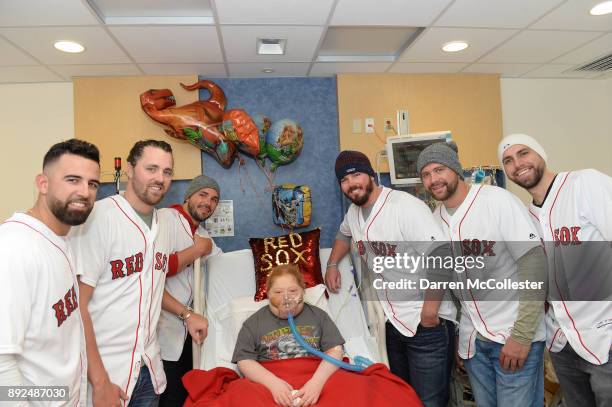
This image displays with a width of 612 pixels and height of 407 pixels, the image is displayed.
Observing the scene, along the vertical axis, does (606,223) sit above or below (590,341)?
above

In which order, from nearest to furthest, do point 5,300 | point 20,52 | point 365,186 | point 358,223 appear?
point 5,300, point 365,186, point 358,223, point 20,52

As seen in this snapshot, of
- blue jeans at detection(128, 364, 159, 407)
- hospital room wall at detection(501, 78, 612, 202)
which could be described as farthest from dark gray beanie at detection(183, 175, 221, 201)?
hospital room wall at detection(501, 78, 612, 202)

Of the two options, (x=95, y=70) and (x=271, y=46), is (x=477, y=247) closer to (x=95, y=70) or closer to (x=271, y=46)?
(x=271, y=46)

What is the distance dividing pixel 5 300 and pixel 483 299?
1.77 meters

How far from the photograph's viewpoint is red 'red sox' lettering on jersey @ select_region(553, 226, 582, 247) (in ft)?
5.23

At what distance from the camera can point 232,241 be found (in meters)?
3.16

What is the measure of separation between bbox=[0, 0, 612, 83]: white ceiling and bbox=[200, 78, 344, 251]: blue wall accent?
0.13 metres

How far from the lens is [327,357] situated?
182cm

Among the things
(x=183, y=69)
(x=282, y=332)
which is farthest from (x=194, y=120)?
(x=282, y=332)

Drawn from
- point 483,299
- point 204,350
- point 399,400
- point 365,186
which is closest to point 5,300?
point 204,350

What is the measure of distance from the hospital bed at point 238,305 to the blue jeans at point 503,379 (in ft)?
1.68

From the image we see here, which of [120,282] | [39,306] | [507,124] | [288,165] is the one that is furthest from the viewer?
[507,124]

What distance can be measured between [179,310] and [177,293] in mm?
205

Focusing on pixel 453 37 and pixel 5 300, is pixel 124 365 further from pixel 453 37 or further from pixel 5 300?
pixel 453 37
